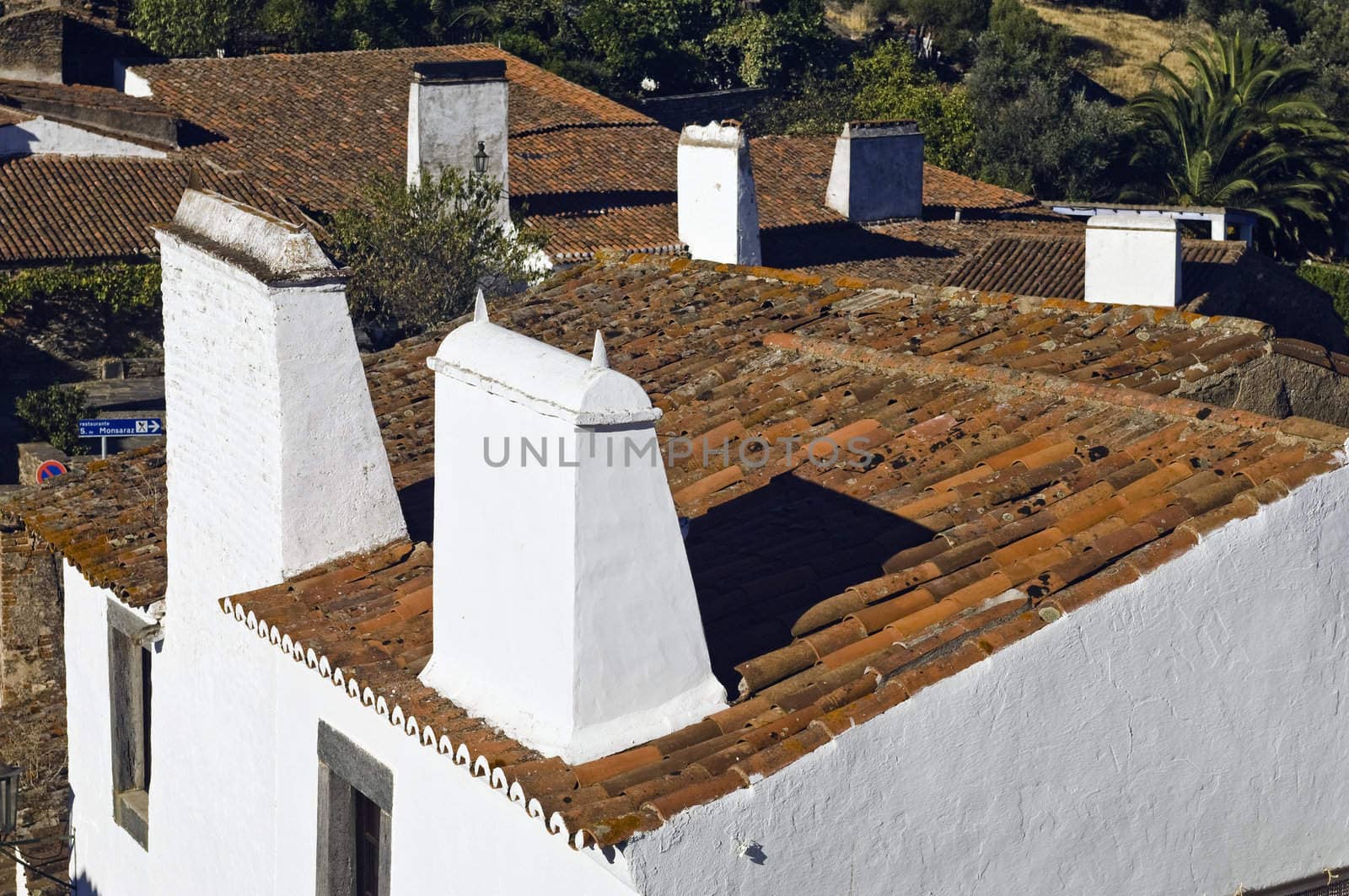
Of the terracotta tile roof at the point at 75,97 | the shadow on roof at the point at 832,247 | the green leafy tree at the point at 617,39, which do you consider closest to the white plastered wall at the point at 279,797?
the shadow on roof at the point at 832,247

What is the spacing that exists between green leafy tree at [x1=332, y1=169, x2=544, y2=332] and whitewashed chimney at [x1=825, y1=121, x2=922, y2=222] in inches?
313

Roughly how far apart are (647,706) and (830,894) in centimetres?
75

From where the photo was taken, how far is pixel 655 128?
106 feet

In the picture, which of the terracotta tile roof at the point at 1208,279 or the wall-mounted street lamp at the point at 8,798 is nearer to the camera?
the wall-mounted street lamp at the point at 8,798

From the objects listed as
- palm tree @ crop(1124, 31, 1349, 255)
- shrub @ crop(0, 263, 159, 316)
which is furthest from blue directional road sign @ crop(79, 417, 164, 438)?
palm tree @ crop(1124, 31, 1349, 255)

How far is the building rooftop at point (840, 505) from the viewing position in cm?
512

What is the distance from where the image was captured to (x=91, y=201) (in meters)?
27.9

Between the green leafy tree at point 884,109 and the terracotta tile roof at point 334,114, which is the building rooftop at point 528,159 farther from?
the green leafy tree at point 884,109

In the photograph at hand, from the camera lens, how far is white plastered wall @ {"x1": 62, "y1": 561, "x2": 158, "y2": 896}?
8.74 metres

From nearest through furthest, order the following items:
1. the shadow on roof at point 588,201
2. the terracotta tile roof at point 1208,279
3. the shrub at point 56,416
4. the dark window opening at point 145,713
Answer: the dark window opening at point 145,713
the terracotta tile roof at point 1208,279
the shrub at point 56,416
the shadow on roof at point 588,201

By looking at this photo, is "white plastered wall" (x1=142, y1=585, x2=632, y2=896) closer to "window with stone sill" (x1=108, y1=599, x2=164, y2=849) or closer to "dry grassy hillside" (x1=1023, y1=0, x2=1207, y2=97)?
"window with stone sill" (x1=108, y1=599, x2=164, y2=849)

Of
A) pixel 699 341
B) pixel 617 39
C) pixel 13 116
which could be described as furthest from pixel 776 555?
pixel 617 39

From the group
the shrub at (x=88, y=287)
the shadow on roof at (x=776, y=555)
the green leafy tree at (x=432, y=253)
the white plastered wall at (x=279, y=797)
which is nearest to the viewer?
the white plastered wall at (x=279, y=797)

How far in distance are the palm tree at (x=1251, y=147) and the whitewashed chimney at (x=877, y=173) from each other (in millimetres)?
11354
